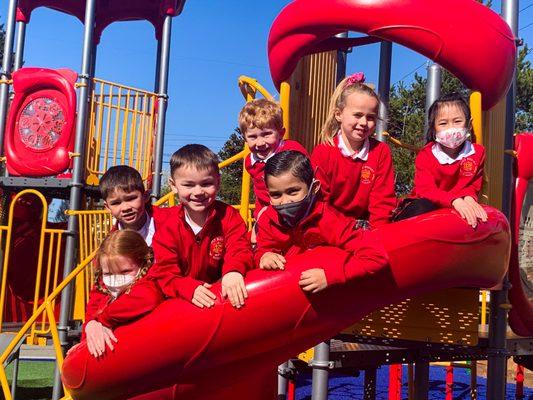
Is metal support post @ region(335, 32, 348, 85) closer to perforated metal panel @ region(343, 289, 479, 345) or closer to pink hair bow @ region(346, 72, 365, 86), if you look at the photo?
pink hair bow @ region(346, 72, 365, 86)

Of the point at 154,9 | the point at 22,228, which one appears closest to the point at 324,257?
the point at 22,228

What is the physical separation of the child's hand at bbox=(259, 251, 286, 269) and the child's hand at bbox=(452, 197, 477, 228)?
3.01 feet

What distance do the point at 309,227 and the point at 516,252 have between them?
2173 mm

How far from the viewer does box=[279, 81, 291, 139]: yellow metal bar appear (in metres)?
3.92

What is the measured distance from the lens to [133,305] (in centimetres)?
275

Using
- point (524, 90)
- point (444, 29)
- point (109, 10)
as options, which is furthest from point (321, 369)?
point (524, 90)

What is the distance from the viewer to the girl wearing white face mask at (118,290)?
275cm

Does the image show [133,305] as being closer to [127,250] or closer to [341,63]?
[127,250]

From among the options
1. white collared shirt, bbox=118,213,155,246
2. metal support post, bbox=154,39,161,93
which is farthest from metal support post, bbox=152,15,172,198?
white collared shirt, bbox=118,213,155,246

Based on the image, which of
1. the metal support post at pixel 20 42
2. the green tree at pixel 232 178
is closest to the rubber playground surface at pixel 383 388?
the metal support post at pixel 20 42

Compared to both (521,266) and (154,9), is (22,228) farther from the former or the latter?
(521,266)

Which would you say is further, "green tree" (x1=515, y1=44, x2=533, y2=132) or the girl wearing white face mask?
"green tree" (x1=515, y1=44, x2=533, y2=132)

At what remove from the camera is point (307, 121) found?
4.50 m

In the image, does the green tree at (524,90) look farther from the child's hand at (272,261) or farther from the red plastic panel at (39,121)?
the child's hand at (272,261)
